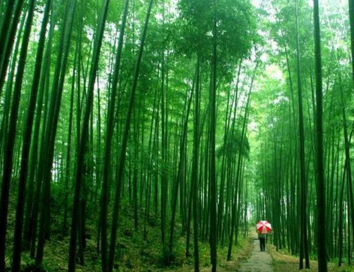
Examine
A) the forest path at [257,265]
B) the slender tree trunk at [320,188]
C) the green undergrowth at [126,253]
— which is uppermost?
the slender tree trunk at [320,188]

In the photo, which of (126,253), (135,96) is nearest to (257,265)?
(126,253)

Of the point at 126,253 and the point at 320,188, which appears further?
the point at 126,253

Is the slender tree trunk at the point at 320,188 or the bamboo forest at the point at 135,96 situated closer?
the slender tree trunk at the point at 320,188

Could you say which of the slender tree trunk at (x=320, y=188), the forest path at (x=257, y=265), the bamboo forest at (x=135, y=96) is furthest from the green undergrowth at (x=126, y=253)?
the slender tree trunk at (x=320, y=188)

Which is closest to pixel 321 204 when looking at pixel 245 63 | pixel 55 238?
pixel 55 238

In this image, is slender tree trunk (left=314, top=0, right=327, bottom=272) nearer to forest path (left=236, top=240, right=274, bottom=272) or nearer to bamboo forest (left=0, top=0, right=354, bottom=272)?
bamboo forest (left=0, top=0, right=354, bottom=272)

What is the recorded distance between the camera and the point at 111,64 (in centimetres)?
824

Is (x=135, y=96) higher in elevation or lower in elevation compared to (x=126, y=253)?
higher

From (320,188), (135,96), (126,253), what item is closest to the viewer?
(320,188)

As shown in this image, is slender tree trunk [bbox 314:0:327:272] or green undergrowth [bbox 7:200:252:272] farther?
green undergrowth [bbox 7:200:252:272]

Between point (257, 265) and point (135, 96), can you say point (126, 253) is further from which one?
point (135, 96)

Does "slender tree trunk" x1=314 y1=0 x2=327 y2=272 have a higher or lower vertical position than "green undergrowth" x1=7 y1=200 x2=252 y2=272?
higher

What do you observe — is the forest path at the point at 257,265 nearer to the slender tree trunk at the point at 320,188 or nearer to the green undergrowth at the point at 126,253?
the green undergrowth at the point at 126,253

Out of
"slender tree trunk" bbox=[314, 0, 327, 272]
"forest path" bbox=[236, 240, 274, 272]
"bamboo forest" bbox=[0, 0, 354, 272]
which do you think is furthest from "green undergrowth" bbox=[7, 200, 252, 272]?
"slender tree trunk" bbox=[314, 0, 327, 272]
